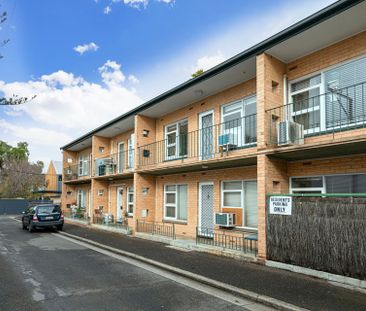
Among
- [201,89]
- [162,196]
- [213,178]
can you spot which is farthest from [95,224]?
[201,89]

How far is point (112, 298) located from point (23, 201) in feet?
123

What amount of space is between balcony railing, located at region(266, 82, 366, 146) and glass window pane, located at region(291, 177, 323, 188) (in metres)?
1.26

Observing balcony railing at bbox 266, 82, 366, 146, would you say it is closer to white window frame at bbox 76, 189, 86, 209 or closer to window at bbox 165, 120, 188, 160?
window at bbox 165, 120, 188, 160

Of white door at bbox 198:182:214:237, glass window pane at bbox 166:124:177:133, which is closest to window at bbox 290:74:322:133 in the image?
white door at bbox 198:182:214:237

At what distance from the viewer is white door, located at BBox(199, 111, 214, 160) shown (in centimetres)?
1231

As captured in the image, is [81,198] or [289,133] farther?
[81,198]

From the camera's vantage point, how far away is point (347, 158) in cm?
816

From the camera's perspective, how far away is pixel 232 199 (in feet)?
37.7

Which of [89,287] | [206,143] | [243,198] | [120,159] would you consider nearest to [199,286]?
[89,287]

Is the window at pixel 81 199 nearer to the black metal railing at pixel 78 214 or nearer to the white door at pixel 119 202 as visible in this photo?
the black metal railing at pixel 78 214

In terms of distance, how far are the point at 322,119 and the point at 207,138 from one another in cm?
484

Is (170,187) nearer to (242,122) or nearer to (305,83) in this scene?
(242,122)

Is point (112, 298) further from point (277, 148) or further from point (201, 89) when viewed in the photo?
point (201, 89)

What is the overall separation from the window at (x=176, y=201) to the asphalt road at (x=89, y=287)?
4643 millimetres
